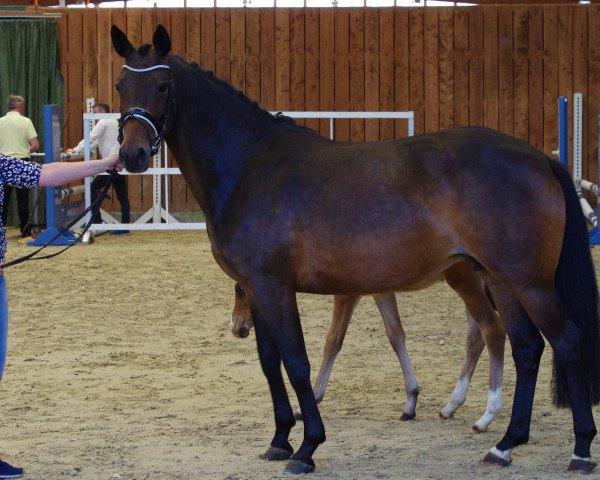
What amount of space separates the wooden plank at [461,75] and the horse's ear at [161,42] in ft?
38.6

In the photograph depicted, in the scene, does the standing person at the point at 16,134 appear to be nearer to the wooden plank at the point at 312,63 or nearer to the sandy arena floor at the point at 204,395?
the sandy arena floor at the point at 204,395

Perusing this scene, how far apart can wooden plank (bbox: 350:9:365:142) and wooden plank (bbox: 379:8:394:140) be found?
29 cm

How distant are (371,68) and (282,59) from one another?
143 centimetres

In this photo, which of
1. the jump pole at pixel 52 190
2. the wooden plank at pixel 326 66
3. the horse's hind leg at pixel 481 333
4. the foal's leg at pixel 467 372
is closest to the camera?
the horse's hind leg at pixel 481 333

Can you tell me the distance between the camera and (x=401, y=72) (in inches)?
623

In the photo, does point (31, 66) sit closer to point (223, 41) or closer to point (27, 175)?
point (223, 41)

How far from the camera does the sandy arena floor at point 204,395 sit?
4.55 m

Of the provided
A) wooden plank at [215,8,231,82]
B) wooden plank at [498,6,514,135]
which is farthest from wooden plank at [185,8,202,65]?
wooden plank at [498,6,514,135]

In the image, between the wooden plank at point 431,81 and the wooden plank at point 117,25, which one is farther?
the wooden plank at point 431,81

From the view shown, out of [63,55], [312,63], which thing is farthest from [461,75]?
[63,55]

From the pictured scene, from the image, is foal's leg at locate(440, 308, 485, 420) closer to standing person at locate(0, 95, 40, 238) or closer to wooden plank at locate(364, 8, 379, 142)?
standing person at locate(0, 95, 40, 238)

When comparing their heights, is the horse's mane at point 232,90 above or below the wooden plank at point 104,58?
below

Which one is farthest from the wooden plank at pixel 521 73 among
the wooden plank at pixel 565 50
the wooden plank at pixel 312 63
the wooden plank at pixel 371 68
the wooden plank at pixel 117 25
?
the wooden plank at pixel 117 25

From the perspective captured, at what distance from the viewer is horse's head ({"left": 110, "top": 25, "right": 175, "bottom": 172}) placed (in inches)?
171
